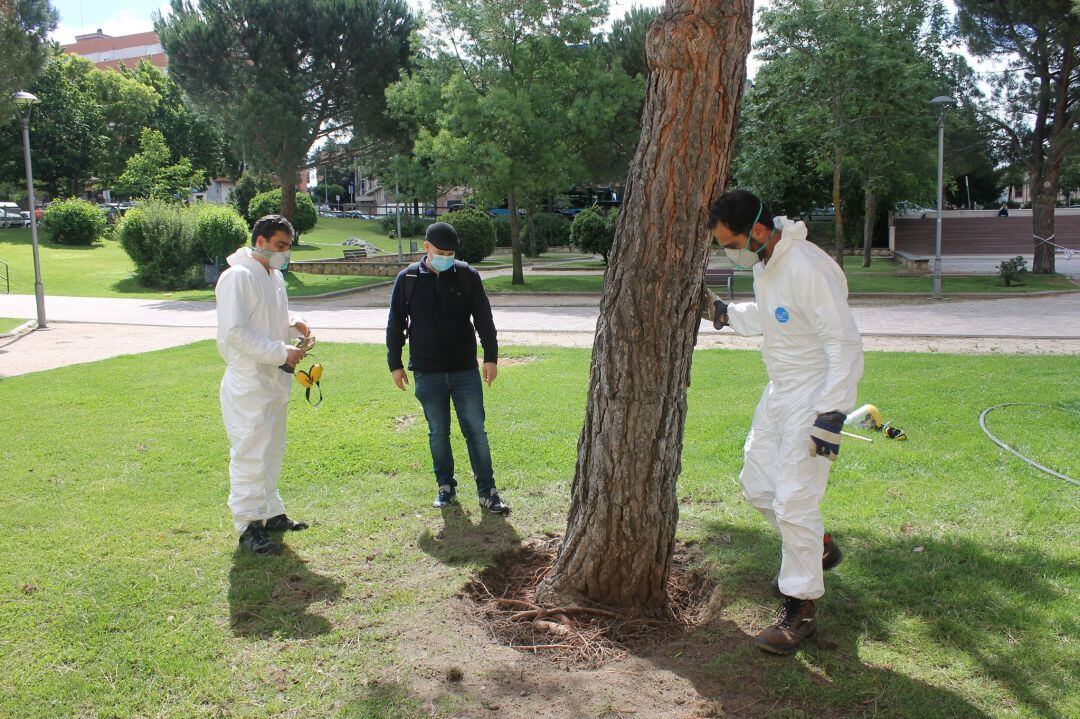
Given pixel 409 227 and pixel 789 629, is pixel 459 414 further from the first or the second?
pixel 409 227

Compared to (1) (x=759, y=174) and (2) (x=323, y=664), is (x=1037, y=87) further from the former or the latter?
(2) (x=323, y=664)

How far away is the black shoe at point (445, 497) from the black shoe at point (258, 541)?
3.53ft

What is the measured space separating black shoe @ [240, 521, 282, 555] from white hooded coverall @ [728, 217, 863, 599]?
9.01 feet

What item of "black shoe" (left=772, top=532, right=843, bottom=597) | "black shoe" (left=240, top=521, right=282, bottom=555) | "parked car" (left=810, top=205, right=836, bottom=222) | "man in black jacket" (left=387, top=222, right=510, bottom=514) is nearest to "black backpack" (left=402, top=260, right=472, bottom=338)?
"man in black jacket" (left=387, top=222, right=510, bottom=514)

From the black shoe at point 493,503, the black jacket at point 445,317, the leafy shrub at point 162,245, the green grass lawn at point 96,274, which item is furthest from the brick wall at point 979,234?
the black shoe at point 493,503

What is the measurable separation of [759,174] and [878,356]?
446 inches

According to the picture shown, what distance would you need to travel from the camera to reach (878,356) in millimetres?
10656

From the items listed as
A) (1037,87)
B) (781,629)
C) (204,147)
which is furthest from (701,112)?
(204,147)

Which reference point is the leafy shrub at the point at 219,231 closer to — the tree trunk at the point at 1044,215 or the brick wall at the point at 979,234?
the tree trunk at the point at 1044,215

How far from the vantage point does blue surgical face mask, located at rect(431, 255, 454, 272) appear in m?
5.26

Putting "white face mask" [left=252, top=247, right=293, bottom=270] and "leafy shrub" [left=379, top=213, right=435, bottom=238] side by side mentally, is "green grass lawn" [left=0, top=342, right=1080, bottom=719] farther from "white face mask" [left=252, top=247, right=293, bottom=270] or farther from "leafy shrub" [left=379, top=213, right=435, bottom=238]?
"leafy shrub" [left=379, top=213, right=435, bottom=238]

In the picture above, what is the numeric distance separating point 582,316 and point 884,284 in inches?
372

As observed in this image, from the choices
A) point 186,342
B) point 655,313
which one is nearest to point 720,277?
point 186,342

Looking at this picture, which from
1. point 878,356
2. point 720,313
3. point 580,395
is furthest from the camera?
point 878,356
